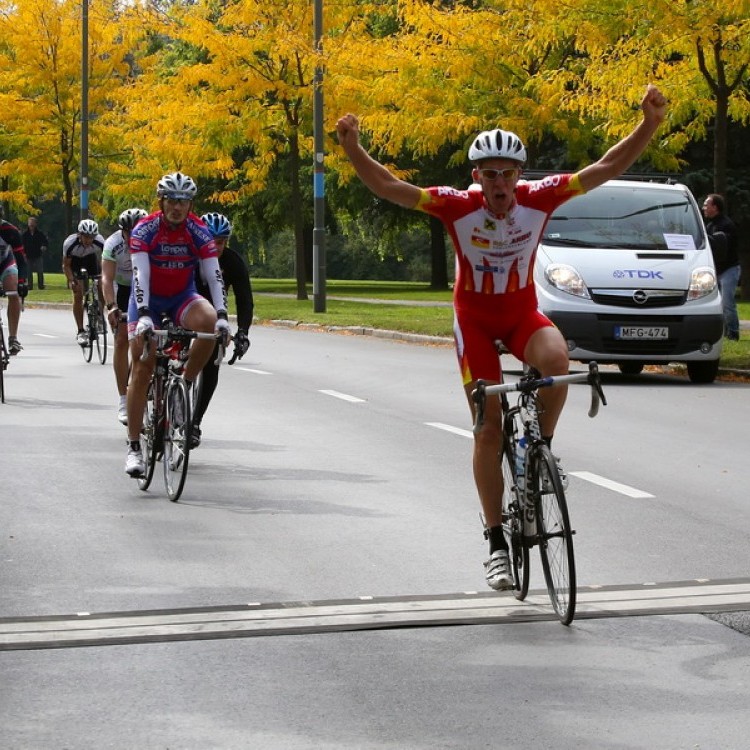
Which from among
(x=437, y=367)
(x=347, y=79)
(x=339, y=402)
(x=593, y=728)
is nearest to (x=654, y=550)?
(x=593, y=728)

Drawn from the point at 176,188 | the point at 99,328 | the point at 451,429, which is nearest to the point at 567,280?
the point at 451,429

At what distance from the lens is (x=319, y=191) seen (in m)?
31.5

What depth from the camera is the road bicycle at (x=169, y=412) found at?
32.4ft

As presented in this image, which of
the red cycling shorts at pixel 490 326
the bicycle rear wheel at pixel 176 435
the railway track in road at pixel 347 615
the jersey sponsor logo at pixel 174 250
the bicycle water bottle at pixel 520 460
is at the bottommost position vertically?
the railway track in road at pixel 347 615

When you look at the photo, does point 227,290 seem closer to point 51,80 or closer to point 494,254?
point 494,254

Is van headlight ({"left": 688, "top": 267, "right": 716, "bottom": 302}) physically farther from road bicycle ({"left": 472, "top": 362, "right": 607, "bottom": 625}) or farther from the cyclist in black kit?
road bicycle ({"left": 472, "top": 362, "right": 607, "bottom": 625})

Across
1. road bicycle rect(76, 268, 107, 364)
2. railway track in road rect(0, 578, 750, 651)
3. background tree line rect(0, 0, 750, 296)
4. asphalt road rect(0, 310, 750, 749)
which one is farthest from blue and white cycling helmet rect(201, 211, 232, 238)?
background tree line rect(0, 0, 750, 296)

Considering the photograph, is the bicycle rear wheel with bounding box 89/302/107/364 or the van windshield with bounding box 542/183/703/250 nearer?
the van windshield with bounding box 542/183/703/250

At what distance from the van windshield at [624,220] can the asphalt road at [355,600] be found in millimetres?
5104

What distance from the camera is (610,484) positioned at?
1031 cm

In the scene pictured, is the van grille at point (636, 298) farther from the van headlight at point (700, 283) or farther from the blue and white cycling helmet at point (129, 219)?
the blue and white cycling helmet at point (129, 219)

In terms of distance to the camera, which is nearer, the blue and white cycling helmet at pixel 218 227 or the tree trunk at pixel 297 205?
the blue and white cycling helmet at pixel 218 227

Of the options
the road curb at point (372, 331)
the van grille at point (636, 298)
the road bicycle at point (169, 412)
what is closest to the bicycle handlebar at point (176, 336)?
the road bicycle at point (169, 412)

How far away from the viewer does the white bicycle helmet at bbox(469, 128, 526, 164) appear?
6.78 metres
